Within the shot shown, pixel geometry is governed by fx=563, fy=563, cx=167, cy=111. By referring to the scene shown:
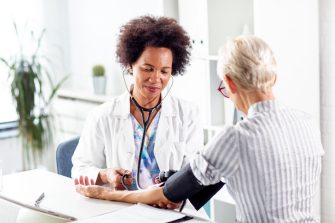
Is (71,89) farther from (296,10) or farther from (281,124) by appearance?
(281,124)

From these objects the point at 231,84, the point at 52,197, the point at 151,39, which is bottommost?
the point at 52,197

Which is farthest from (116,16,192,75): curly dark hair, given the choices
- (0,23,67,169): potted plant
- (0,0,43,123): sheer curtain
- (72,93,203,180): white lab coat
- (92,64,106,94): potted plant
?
(0,0,43,123): sheer curtain

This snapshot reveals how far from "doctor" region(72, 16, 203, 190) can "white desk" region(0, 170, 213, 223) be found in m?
0.13

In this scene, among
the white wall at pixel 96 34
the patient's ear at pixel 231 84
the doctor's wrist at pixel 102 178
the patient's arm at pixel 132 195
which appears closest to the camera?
the patient's ear at pixel 231 84

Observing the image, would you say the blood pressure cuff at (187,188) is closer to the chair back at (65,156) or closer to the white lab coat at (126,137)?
the white lab coat at (126,137)

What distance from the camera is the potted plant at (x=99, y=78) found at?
4270 mm

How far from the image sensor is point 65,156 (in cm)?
270

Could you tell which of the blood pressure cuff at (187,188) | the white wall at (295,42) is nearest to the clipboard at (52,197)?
the blood pressure cuff at (187,188)

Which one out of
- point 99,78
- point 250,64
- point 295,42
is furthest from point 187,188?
point 99,78

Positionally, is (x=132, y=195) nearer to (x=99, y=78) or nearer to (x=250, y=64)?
(x=250, y=64)

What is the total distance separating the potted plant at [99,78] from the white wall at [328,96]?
6.22 ft

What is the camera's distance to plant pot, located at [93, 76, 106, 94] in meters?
4.27

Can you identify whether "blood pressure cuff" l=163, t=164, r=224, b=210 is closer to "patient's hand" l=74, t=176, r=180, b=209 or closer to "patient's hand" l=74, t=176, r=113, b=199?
"patient's hand" l=74, t=176, r=180, b=209

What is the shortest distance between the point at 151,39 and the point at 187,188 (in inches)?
34.2
